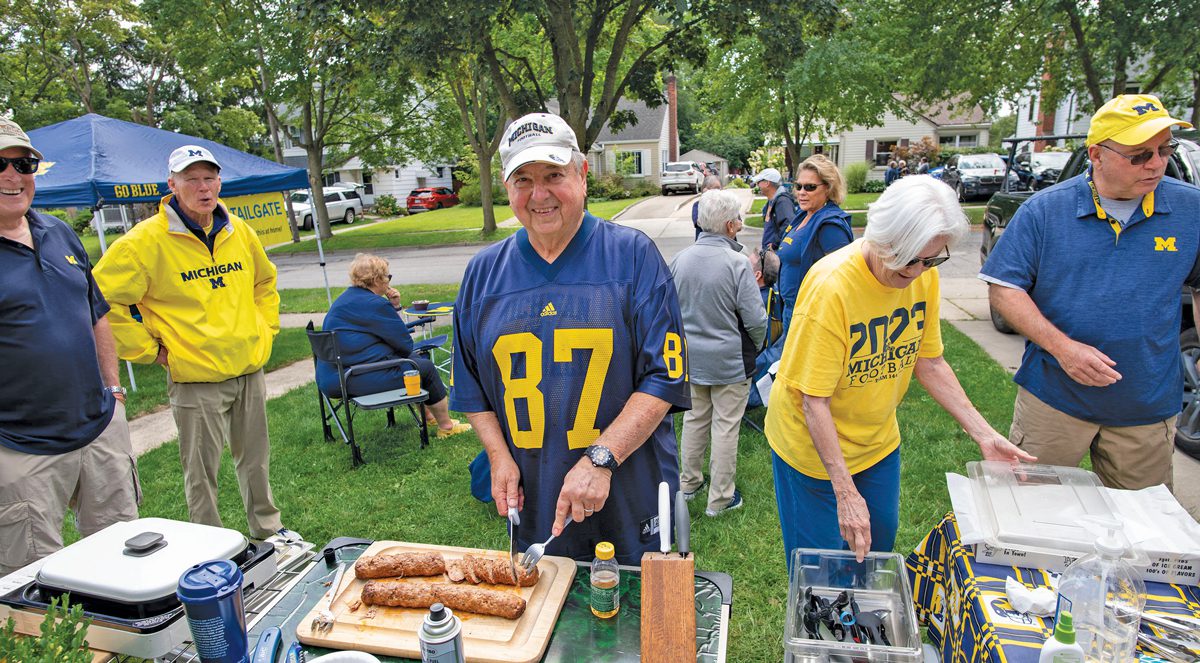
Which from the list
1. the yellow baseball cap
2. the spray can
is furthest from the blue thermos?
the yellow baseball cap

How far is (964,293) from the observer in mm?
10484

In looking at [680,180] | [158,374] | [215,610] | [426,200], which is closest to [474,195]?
[426,200]

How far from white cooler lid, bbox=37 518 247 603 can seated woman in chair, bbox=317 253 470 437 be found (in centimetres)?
366

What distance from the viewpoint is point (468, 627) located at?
1.65 meters

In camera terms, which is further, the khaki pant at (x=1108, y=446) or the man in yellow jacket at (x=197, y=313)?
the man in yellow jacket at (x=197, y=313)

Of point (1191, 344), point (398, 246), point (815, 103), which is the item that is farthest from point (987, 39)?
point (398, 246)

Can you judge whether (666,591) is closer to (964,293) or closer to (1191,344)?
(1191,344)

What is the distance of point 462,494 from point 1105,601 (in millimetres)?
3836

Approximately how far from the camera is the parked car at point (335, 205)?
91.4 feet

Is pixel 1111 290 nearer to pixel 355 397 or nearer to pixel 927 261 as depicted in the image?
pixel 927 261

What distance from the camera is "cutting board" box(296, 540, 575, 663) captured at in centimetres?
159

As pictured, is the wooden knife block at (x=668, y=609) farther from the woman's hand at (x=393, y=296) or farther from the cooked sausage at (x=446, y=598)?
the woman's hand at (x=393, y=296)

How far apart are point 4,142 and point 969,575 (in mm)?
3797

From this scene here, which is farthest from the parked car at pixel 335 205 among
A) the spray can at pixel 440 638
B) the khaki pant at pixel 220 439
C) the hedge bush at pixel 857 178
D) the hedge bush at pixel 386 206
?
the spray can at pixel 440 638
